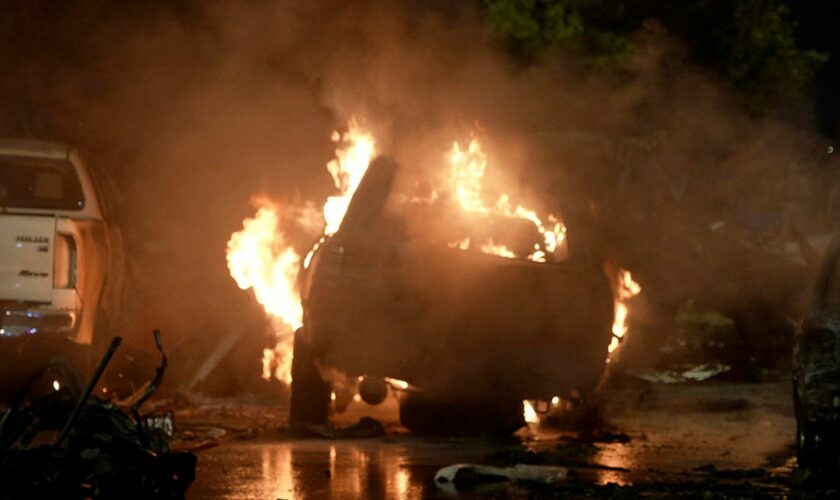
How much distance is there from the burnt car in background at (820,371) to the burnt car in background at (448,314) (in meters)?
2.07

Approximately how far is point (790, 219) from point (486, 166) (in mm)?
11148

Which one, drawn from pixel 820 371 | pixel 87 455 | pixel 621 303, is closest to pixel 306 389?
pixel 621 303

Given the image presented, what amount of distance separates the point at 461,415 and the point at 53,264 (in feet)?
11.5

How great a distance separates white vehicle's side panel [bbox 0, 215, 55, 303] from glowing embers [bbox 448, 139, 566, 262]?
10.8ft

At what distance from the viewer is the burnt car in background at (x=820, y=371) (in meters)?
8.84

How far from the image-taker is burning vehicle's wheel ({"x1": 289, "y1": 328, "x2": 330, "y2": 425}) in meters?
11.6

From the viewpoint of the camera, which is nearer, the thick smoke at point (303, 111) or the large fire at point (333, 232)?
the large fire at point (333, 232)

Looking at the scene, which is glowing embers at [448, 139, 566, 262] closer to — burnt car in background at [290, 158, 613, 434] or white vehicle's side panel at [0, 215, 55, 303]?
burnt car in background at [290, 158, 613, 434]

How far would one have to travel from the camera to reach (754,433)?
39.7 feet

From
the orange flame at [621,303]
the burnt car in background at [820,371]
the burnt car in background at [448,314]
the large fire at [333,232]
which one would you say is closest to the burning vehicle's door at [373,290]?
the burnt car in background at [448,314]

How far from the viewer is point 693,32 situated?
77.4ft

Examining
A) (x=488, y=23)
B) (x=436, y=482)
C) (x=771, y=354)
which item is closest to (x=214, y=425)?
(x=436, y=482)

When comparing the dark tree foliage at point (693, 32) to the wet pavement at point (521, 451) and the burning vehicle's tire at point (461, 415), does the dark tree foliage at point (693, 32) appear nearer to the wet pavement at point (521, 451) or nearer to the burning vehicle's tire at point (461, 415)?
the wet pavement at point (521, 451)

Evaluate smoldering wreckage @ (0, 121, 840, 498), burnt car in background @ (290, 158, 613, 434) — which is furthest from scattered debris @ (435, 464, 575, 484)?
burnt car in background @ (290, 158, 613, 434)
